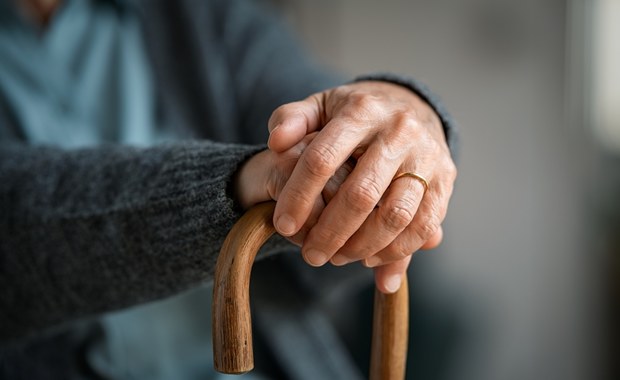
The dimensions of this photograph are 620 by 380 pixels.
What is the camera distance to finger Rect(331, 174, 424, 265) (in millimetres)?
318

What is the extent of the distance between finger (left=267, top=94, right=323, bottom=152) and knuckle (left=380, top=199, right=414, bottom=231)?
7 cm

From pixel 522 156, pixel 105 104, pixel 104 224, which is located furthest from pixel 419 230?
pixel 522 156

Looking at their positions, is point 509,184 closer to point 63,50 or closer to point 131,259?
point 63,50

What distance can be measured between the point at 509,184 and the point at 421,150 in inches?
52.8

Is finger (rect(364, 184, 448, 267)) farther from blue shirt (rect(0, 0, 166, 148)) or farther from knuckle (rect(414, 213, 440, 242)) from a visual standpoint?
blue shirt (rect(0, 0, 166, 148))

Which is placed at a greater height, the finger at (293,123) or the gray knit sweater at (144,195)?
the finger at (293,123)

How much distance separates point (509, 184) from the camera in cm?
160

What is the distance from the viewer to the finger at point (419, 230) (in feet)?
1.10

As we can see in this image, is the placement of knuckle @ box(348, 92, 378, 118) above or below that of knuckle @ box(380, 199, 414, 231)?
above

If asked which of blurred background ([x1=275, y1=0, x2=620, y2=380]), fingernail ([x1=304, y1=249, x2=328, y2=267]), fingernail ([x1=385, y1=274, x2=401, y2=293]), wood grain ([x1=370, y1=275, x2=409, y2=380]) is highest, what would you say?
fingernail ([x1=304, y1=249, x2=328, y2=267])

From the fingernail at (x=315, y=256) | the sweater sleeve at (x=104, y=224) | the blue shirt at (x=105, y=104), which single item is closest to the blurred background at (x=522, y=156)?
the blue shirt at (x=105, y=104)

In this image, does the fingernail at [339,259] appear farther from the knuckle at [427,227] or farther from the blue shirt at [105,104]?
the blue shirt at [105,104]

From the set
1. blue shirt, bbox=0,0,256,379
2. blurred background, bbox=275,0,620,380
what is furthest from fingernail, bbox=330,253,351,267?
blurred background, bbox=275,0,620,380

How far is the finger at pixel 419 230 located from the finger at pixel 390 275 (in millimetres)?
16
